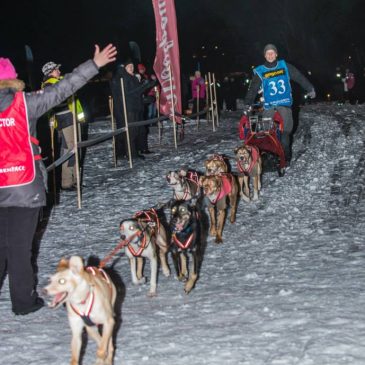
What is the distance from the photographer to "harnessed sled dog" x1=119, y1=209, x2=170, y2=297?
5496 millimetres

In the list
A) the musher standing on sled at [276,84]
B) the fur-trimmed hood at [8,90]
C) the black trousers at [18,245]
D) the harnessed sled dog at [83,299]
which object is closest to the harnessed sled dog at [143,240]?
the black trousers at [18,245]

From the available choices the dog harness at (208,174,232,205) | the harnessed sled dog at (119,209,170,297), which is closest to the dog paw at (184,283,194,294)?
the harnessed sled dog at (119,209,170,297)

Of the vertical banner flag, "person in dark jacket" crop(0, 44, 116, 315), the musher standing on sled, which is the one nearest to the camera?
"person in dark jacket" crop(0, 44, 116, 315)

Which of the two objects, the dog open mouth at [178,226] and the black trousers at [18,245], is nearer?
the black trousers at [18,245]

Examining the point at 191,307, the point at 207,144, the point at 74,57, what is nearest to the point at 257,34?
the point at 74,57

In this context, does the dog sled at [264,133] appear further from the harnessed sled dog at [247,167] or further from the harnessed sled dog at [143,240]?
the harnessed sled dog at [143,240]

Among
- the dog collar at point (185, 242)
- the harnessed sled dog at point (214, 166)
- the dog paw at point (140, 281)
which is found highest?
the harnessed sled dog at point (214, 166)

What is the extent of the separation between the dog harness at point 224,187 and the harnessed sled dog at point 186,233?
4.92 feet

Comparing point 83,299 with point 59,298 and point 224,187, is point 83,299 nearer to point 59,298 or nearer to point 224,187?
point 59,298

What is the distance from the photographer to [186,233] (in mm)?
5566

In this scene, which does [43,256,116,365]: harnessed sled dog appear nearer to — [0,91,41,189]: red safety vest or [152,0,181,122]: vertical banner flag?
[0,91,41,189]: red safety vest

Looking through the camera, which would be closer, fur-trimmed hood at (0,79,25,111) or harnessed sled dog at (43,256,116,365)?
harnessed sled dog at (43,256,116,365)

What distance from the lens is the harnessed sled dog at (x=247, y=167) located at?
29.3 ft

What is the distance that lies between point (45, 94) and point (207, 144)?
9.58m
